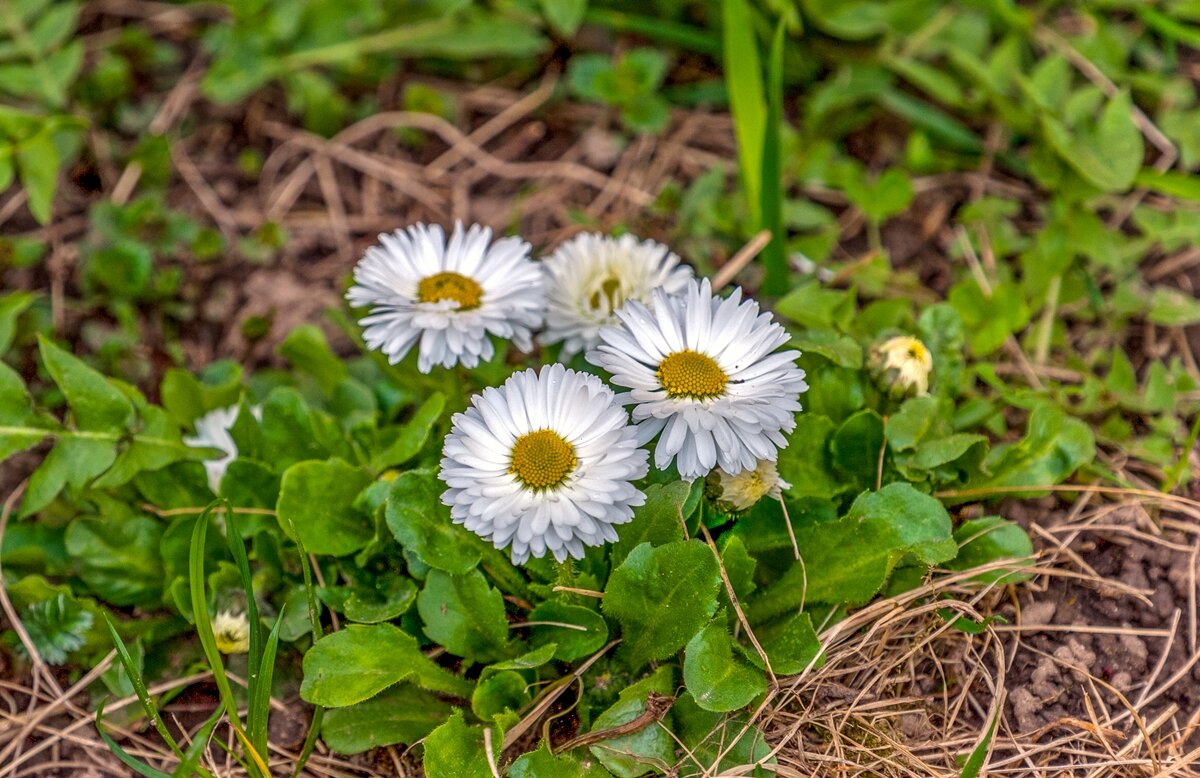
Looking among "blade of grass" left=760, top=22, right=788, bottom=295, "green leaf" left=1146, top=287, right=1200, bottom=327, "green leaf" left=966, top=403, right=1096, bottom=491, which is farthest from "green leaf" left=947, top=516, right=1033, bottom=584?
"green leaf" left=1146, top=287, right=1200, bottom=327

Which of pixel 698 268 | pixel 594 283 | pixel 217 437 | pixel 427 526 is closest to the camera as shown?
pixel 427 526

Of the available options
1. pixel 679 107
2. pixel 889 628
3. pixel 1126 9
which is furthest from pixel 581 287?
pixel 1126 9

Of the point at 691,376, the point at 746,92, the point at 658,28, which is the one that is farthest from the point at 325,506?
the point at 658,28

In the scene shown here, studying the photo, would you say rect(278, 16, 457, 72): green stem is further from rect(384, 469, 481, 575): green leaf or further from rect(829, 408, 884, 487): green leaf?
rect(829, 408, 884, 487): green leaf

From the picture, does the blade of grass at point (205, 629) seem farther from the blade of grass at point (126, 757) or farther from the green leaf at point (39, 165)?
the green leaf at point (39, 165)

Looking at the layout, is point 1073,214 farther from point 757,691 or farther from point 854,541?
point 757,691

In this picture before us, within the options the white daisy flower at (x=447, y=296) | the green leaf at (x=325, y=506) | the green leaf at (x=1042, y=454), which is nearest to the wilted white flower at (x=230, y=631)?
the green leaf at (x=325, y=506)

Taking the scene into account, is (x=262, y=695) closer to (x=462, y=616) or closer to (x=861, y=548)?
(x=462, y=616)
